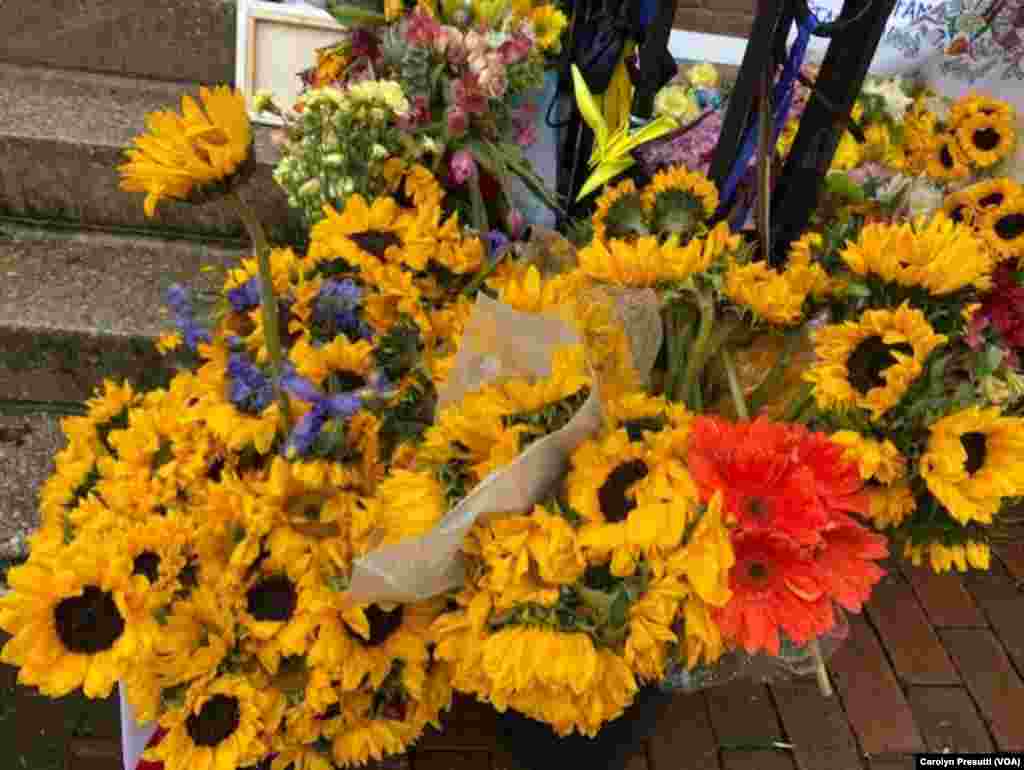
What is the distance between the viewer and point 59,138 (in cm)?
229

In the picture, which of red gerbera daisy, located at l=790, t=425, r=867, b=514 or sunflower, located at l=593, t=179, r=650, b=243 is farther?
sunflower, located at l=593, t=179, r=650, b=243

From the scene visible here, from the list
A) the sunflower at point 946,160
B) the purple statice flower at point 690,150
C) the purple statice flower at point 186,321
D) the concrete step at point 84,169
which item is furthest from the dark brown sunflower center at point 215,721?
the sunflower at point 946,160

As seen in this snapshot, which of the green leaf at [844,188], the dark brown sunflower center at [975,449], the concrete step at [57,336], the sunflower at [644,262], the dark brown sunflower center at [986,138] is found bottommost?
the concrete step at [57,336]

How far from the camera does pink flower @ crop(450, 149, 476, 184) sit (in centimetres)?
161

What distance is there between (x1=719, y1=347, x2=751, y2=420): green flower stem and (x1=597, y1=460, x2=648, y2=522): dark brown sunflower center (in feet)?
0.71

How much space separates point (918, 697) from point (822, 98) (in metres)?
1.44

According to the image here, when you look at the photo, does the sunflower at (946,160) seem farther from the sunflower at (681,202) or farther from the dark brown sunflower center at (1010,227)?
the sunflower at (681,202)

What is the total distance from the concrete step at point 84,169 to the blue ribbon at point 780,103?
51.5 inches

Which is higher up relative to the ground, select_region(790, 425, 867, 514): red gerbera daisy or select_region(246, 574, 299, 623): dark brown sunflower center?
select_region(790, 425, 867, 514): red gerbera daisy

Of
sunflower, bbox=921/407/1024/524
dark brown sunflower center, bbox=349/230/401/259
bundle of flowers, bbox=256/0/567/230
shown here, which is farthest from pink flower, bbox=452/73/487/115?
sunflower, bbox=921/407/1024/524

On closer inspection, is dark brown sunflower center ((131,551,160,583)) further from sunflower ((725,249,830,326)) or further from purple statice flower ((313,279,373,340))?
sunflower ((725,249,830,326))

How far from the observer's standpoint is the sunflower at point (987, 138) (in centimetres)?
218

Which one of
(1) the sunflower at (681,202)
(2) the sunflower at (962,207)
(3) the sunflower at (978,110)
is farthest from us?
(3) the sunflower at (978,110)

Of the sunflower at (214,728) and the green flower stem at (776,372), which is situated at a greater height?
the green flower stem at (776,372)
